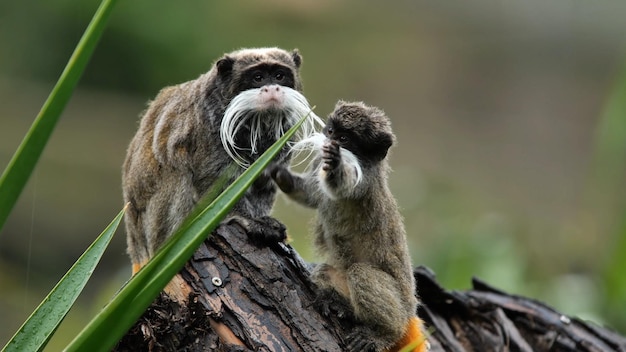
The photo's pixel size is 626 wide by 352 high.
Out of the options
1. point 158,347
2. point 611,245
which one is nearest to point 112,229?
point 158,347

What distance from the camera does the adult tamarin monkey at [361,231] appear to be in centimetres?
397

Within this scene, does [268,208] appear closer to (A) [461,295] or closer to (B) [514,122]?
(A) [461,295]

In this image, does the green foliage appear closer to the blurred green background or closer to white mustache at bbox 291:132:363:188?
the blurred green background

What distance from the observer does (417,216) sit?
10.4 meters

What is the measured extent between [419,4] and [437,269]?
11.1 meters

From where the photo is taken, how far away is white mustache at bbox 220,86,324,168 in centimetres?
470

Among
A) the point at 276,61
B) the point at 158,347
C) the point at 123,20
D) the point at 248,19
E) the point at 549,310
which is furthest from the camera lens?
the point at 248,19

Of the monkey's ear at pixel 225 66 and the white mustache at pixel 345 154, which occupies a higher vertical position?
the monkey's ear at pixel 225 66

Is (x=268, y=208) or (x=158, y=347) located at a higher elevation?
(x=268, y=208)

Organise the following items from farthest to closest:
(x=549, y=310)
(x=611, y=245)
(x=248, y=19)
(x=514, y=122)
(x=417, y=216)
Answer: (x=248, y=19) → (x=514, y=122) → (x=417, y=216) → (x=611, y=245) → (x=549, y=310)

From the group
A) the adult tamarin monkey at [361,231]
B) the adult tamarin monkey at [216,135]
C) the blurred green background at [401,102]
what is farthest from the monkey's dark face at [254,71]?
the blurred green background at [401,102]

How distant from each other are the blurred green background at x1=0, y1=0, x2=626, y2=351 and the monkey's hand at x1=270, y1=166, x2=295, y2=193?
356 cm

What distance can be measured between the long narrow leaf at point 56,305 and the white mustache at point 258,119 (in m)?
1.73

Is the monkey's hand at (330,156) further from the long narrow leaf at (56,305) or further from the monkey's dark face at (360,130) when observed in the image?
the long narrow leaf at (56,305)
